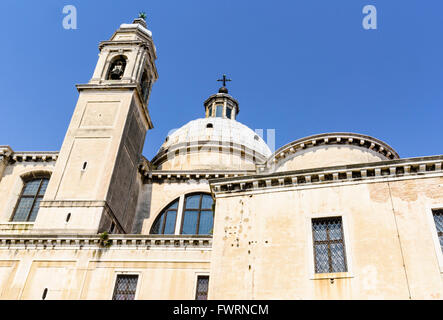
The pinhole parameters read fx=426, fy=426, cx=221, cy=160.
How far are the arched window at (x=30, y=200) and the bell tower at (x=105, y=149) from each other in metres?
2.93

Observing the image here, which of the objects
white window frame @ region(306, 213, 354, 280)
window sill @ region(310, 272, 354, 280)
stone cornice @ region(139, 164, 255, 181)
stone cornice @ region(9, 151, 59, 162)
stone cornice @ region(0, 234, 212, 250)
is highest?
stone cornice @ region(9, 151, 59, 162)

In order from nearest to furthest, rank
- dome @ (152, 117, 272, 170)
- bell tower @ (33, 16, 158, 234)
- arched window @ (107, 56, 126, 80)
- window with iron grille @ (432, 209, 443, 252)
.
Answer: window with iron grille @ (432, 209, 443, 252) < bell tower @ (33, 16, 158, 234) < arched window @ (107, 56, 126, 80) < dome @ (152, 117, 272, 170)

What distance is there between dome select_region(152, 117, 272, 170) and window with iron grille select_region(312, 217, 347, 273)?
15905 millimetres

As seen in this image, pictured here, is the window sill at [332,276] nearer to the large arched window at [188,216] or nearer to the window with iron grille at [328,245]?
the window with iron grille at [328,245]

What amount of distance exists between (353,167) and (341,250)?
249 cm

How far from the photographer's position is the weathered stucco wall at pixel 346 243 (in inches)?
408

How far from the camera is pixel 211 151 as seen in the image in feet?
96.0

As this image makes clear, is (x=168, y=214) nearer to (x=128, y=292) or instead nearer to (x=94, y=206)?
(x=94, y=206)

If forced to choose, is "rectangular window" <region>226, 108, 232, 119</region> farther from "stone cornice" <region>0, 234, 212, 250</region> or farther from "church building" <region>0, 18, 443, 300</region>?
"stone cornice" <region>0, 234, 212, 250</region>

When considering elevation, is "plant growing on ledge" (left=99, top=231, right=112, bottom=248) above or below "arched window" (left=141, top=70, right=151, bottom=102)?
below

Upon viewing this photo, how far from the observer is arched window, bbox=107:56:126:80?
24.1 m

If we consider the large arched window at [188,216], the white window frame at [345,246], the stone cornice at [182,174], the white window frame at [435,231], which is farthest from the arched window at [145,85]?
the white window frame at [435,231]

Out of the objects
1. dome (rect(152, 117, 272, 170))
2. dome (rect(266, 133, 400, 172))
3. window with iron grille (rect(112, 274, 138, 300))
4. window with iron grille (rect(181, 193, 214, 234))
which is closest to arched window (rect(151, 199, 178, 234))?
window with iron grille (rect(181, 193, 214, 234))

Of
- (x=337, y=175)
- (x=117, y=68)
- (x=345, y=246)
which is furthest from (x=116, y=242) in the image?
(x=117, y=68)
